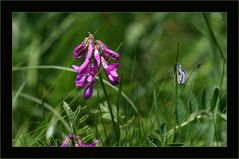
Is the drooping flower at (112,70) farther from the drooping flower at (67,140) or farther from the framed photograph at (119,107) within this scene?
the drooping flower at (67,140)

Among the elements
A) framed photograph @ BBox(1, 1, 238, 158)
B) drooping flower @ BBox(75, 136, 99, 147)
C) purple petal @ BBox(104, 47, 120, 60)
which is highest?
purple petal @ BBox(104, 47, 120, 60)

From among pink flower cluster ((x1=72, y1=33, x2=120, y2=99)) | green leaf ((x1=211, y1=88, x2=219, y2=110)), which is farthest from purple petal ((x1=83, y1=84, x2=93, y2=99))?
green leaf ((x1=211, y1=88, x2=219, y2=110))

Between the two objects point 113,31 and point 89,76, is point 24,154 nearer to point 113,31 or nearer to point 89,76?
point 89,76

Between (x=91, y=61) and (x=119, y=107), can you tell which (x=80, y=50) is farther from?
(x=119, y=107)

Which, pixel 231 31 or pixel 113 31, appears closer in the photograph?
pixel 231 31

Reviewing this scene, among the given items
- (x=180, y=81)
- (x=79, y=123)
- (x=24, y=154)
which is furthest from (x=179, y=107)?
(x=24, y=154)

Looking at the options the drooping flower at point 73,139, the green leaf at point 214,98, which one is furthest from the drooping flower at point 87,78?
the green leaf at point 214,98

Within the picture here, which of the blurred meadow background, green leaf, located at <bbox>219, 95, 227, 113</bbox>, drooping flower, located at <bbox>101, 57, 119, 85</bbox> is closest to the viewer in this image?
drooping flower, located at <bbox>101, 57, 119, 85</bbox>

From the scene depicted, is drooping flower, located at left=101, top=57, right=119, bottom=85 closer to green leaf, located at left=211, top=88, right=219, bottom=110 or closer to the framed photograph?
the framed photograph
